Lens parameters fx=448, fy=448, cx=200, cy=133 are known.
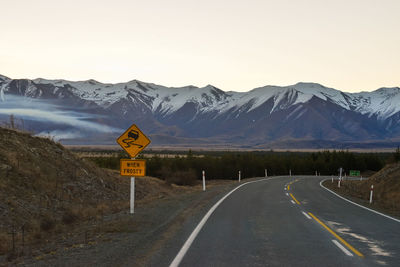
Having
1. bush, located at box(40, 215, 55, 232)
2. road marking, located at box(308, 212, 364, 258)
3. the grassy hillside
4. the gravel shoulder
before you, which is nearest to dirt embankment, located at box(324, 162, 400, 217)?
road marking, located at box(308, 212, 364, 258)

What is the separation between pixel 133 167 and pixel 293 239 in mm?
6352

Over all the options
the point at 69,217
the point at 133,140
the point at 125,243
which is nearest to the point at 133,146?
the point at 133,140

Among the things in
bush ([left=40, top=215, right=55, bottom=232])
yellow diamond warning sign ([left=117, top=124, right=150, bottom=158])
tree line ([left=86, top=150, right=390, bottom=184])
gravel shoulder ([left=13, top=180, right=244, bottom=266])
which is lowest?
tree line ([left=86, top=150, right=390, bottom=184])

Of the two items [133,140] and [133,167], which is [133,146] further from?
[133,167]

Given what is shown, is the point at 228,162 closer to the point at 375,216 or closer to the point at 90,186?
the point at 90,186

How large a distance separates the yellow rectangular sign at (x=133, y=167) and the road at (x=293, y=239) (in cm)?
294

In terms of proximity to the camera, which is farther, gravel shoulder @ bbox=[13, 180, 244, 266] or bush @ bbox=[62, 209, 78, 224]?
bush @ bbox=[62, 209, 78, 224]

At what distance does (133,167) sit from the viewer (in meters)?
15.4

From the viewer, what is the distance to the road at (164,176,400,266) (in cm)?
902

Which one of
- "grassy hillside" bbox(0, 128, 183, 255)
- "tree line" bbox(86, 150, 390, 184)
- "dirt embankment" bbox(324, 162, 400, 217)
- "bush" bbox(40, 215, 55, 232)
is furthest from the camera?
"tree line" bbox(86, 150, 390, 184)

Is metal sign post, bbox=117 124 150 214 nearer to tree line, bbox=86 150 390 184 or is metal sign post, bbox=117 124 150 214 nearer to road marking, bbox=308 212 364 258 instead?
road marking, bbox=308 212 364 258

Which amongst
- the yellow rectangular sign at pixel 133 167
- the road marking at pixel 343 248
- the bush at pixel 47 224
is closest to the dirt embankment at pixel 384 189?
the yellow rectangular sign at pixel 133 167

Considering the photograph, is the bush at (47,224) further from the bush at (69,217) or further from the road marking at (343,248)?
the road marking at (343,248)

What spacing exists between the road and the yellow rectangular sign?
294cm
